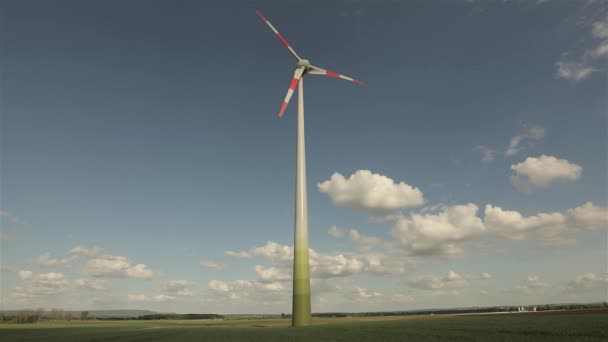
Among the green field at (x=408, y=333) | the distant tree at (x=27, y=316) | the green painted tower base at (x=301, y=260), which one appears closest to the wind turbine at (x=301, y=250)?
the green painted tower base at (x=301, y=260)

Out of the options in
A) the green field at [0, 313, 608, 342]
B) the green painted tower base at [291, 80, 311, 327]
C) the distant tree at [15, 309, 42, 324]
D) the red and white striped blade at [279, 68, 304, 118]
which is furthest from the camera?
the distant tree at [15, 309, 42, 324]

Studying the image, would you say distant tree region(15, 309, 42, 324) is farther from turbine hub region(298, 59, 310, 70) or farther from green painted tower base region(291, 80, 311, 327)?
turbine hub region(298, 59, 310, 70)

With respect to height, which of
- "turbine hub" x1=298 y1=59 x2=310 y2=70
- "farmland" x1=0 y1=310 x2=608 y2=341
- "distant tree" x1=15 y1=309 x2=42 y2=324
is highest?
"turbine hub" x1=298 y1=59 x2=310 y2=70

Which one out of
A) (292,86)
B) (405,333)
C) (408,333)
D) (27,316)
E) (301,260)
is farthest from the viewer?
(27,316)

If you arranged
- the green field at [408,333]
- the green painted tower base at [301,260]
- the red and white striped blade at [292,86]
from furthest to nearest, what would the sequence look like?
1. the red and white striped blade at [292,86]
2. the green painted tower base at [301,260]
3. the green field at [408,333]

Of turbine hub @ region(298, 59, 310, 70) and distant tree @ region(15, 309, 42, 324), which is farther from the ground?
turbine hub @ region(298, 59, 310, 70)

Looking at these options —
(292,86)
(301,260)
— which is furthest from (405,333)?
(292,86)

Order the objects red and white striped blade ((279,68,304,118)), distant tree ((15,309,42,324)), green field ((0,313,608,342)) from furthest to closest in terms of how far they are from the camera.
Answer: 1. distant tree ((15,309,42,324))
2. red and white striped blade ((279,68,304,118))
3. green field ((0,313,608,342))

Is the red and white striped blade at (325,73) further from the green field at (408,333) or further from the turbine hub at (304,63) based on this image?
the green field at (408,333)

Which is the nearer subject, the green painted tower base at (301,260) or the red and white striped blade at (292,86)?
the green painted tower base at (301,260)

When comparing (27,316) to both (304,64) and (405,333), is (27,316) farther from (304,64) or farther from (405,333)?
(405,333)

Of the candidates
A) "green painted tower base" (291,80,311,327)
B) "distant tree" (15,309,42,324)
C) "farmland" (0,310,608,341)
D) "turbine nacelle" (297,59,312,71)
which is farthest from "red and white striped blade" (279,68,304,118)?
"distant tree" (15,309,42,324)

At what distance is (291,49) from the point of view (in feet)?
202

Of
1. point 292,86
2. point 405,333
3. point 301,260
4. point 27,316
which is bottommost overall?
point 27,316
